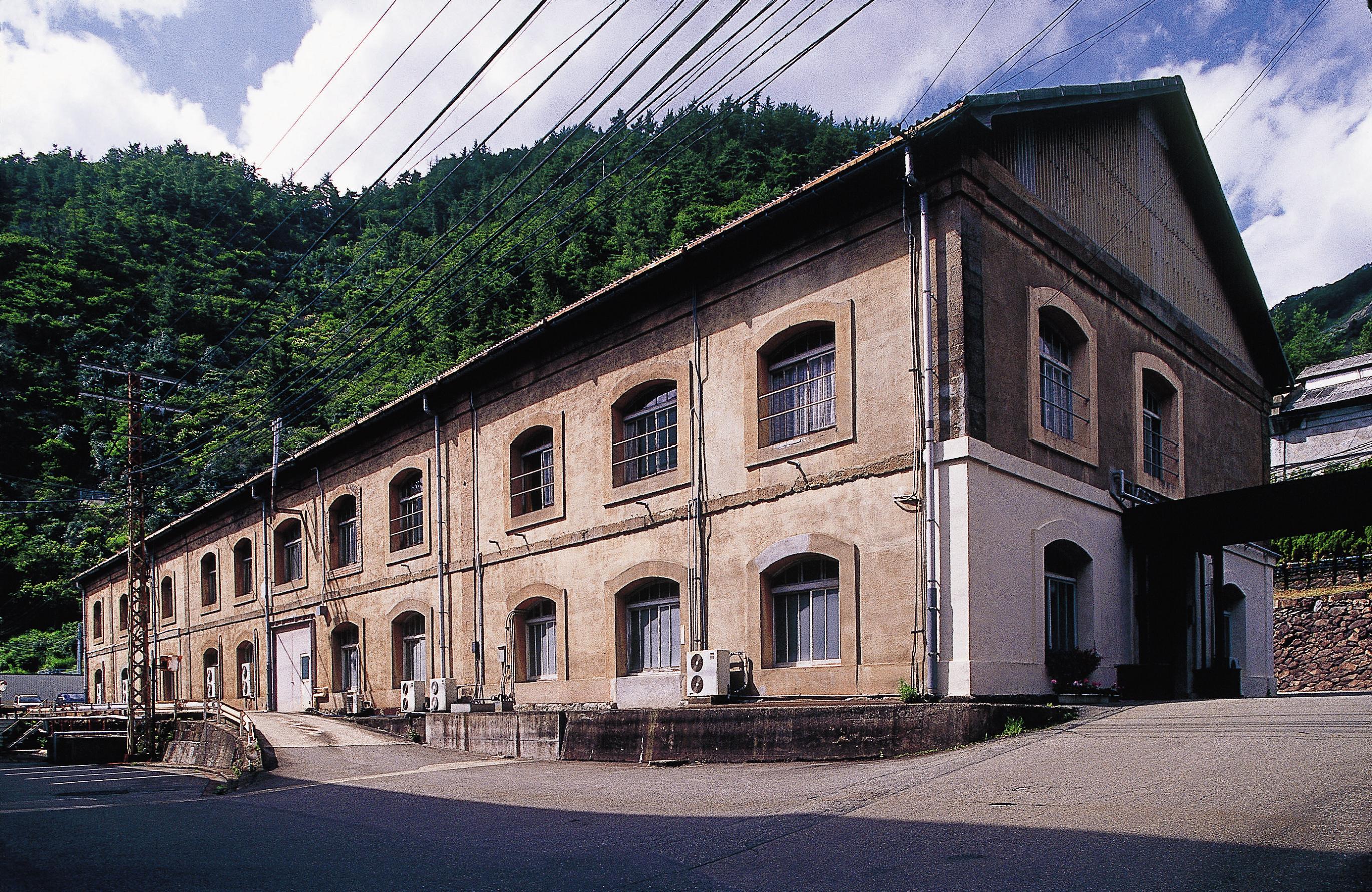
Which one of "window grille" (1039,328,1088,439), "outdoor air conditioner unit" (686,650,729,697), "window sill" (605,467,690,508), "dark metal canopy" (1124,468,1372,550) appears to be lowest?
"outdoor air conditioner unit" (686,650,729,697)

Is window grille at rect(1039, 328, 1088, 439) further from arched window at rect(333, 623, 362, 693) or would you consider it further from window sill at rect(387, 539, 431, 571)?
arched window at rect(333, 623, 362, 693)

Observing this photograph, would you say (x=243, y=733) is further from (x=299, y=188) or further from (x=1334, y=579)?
(x=1334, y=579)

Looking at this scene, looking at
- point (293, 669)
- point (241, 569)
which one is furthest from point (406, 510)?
point (241, 569)

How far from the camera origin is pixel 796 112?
32.2 meters

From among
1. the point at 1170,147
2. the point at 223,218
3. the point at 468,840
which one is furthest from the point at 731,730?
the point at 223,218

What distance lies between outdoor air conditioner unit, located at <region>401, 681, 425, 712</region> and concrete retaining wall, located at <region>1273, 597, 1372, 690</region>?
20.0m

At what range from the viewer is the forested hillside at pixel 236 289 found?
1096 inches

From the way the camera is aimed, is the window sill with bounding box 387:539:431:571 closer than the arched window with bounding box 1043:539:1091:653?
No

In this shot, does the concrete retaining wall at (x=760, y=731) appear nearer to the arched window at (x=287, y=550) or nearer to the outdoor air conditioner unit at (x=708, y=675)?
the outdoor air conditioner unit at (x=708, y=675)

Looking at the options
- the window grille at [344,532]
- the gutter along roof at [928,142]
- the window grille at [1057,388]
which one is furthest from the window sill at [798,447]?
the window grille at [344,532]

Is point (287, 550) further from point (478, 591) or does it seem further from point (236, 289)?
point (236, 289)

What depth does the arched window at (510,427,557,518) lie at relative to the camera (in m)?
18.8

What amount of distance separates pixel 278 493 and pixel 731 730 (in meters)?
21.1

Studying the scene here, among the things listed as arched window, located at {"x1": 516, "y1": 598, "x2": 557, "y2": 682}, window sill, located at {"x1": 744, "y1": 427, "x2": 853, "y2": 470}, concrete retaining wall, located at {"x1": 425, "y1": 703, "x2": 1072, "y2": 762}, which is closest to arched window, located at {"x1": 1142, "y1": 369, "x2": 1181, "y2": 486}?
window sill, located at {"x1": 744, "y1": 427, "x2": 853, "y2": 470}
